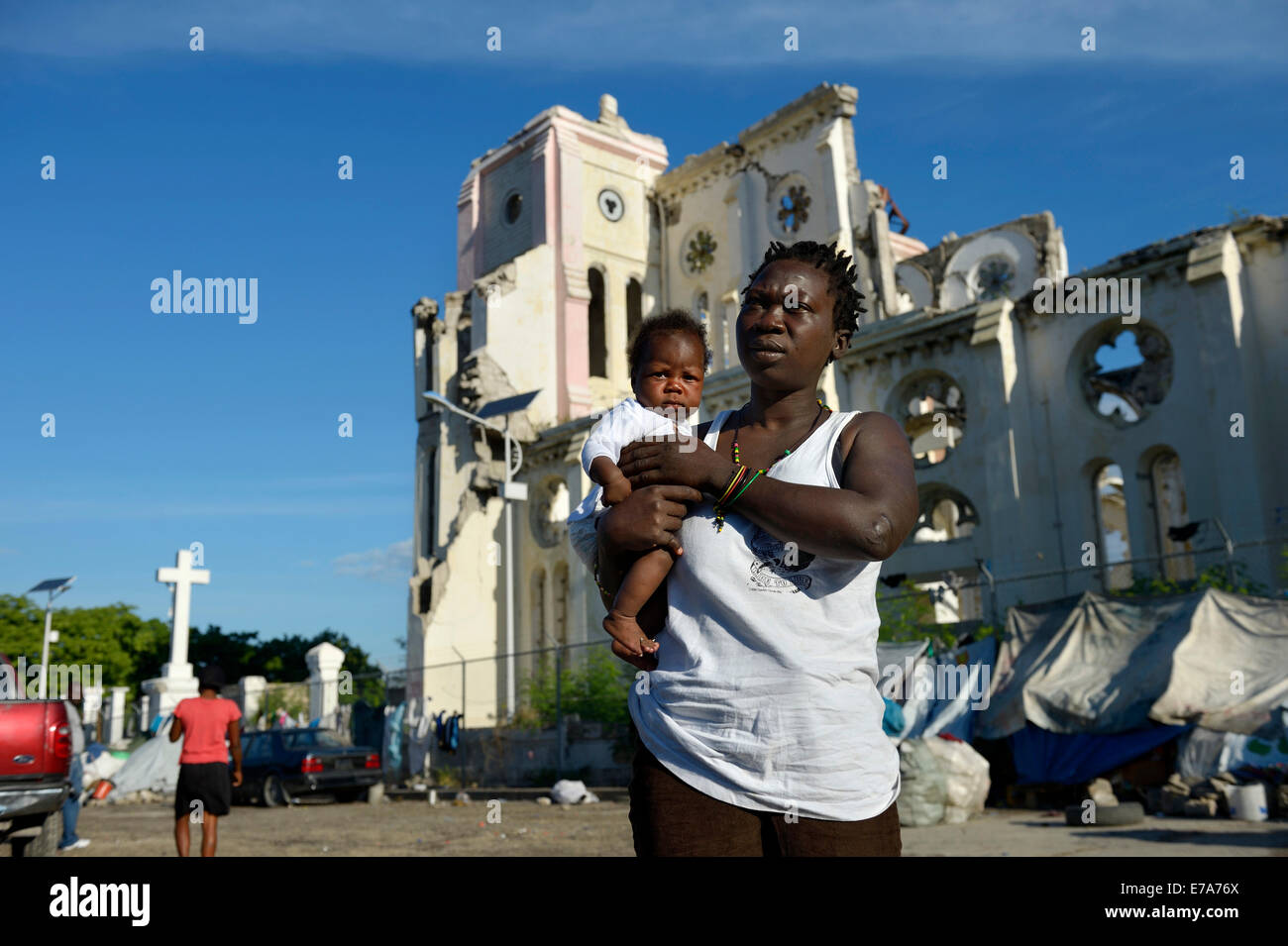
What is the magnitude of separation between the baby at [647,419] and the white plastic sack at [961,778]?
10.4 m

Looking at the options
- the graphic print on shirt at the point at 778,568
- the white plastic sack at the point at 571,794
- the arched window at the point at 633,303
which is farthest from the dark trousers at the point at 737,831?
the arched window at the point at 633,303

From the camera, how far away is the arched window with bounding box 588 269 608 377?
38.2 m

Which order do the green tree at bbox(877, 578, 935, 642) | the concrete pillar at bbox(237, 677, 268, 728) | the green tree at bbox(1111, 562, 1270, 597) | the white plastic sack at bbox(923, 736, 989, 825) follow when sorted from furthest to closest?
1. the concrete pillar at bbox(237, 677, 268, 728)
2. the green tree at bbox(877, 578, 935, 642)
3. the green tree at bbox(1111, 562, 1270, 597)
4. the white plastic sack at bbox(923, 736, 989, 825)

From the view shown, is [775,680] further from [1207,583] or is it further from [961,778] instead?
[1207,583]

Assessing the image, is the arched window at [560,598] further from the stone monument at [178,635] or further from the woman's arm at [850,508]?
the woman's arm at [850,508]

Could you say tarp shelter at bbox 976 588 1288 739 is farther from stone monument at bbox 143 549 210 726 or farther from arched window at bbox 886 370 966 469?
stone monument at bbox 143 549 210 726

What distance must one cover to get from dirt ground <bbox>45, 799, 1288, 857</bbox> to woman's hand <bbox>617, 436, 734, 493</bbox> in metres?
6.96

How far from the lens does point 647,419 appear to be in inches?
106

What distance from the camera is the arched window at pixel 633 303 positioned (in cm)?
3850

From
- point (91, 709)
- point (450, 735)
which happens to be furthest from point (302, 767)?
point (91, 709)

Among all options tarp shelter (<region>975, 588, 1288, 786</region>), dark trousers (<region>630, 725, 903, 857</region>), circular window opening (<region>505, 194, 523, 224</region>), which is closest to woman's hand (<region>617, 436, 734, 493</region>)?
dark trousers (<region>630, 725, 903, 857</region>)

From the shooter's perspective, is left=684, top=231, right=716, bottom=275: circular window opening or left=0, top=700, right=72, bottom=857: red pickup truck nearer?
left=0, top=700, right=72, bottom=857: red pickup truck

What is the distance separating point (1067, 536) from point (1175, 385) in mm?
3591

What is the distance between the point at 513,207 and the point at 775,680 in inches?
1526
